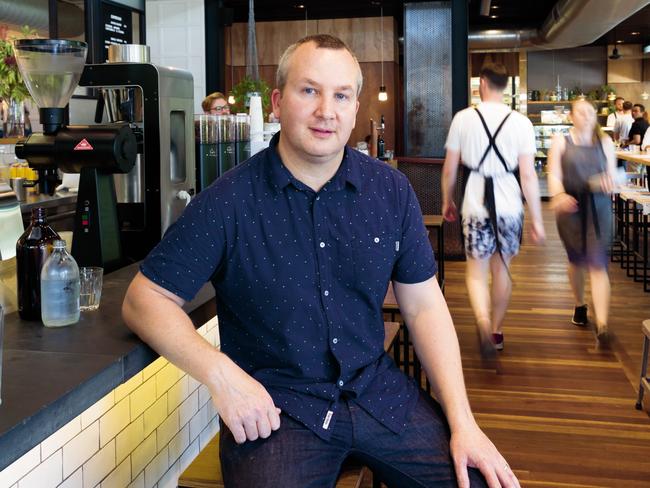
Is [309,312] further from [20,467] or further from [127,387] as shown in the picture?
[20,467]

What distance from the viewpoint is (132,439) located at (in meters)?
1.79

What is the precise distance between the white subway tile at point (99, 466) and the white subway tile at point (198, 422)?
53 centimetres

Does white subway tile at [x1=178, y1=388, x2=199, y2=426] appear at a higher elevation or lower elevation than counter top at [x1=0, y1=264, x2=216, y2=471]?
lower

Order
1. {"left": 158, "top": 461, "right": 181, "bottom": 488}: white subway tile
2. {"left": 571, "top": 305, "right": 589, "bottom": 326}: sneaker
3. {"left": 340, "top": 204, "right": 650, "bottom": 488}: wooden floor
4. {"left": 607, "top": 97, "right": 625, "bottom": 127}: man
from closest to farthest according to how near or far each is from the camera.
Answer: {"left": 158, "top": 461, "right": 181, "bottom": 488}: white subway tile < {"left": 340, "top": 204, "right": 650, "bottom": 488}: wooden floor < {"left": 571, "top": 305, "right": 589, "bottom": 326}: sneaker < {"left": 607, "top": 97, "right": 625, "bottom": 127}: man

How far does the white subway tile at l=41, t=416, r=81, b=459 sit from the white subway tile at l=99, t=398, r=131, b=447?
0.33ft

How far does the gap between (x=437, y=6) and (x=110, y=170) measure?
300 inches

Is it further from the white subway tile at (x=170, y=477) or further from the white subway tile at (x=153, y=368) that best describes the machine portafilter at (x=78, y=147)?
the white subway tile at (x=170, y=477)

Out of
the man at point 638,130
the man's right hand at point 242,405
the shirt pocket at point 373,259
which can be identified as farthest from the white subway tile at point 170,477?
the man at point 638,130

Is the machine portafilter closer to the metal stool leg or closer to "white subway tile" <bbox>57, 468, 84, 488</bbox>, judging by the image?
"white subway tile" <bbox>57, 468, 84, 488</bbox>

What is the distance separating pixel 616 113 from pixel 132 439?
48.3ft

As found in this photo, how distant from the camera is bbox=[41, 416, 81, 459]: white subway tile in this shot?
1415 mm

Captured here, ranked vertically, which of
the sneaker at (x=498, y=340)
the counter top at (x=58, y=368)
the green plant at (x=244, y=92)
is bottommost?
the sneaker at (x=498, y=340)

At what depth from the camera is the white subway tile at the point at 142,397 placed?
1.80 metres

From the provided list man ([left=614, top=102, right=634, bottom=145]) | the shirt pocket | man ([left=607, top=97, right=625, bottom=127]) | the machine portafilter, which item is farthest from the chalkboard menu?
man ([left=607, top=97, right=625, bottom=127])
